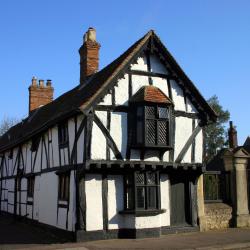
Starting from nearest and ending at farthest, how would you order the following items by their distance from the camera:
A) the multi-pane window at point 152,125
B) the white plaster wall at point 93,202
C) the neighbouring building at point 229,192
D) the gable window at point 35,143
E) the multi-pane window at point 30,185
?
the white plaster wall at point 93,202
the multi-pane window at point 152,125
the neighbouring building at point 229,192
the gable window at point 35,143
the multi-pane window at point 30,185

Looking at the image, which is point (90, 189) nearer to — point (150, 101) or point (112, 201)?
point (112, 201)

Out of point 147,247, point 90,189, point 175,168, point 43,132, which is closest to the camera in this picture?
point 147,247

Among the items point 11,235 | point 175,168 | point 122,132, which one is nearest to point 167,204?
point 175,168

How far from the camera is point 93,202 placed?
44.3 feet

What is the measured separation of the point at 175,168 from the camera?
14.8 meters

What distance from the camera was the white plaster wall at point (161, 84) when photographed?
15258 mm

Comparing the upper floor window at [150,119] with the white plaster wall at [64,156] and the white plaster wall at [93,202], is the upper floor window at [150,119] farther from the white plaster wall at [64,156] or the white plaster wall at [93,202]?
the white plaster wall at [64,156]

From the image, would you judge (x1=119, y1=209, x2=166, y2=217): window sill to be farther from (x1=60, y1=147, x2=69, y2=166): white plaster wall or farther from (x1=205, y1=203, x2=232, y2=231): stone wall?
(x1=205, y1=203, x2=232, y2=231): stone wall

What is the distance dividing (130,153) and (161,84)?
3.08 meters

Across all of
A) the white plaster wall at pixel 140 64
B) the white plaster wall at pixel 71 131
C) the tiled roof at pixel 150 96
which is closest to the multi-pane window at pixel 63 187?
the white plaster wall at pixel 71 131

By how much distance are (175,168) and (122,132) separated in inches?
97.1

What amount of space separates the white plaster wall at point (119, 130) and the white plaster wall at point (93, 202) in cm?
133

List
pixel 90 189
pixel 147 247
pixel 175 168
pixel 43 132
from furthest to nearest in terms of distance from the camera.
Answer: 1. pixel 43 132
2. pixel 175 168
3. pixel 90 189
4. pixel 147 247

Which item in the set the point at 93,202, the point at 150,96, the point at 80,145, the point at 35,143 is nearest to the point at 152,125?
the point at 150,96
